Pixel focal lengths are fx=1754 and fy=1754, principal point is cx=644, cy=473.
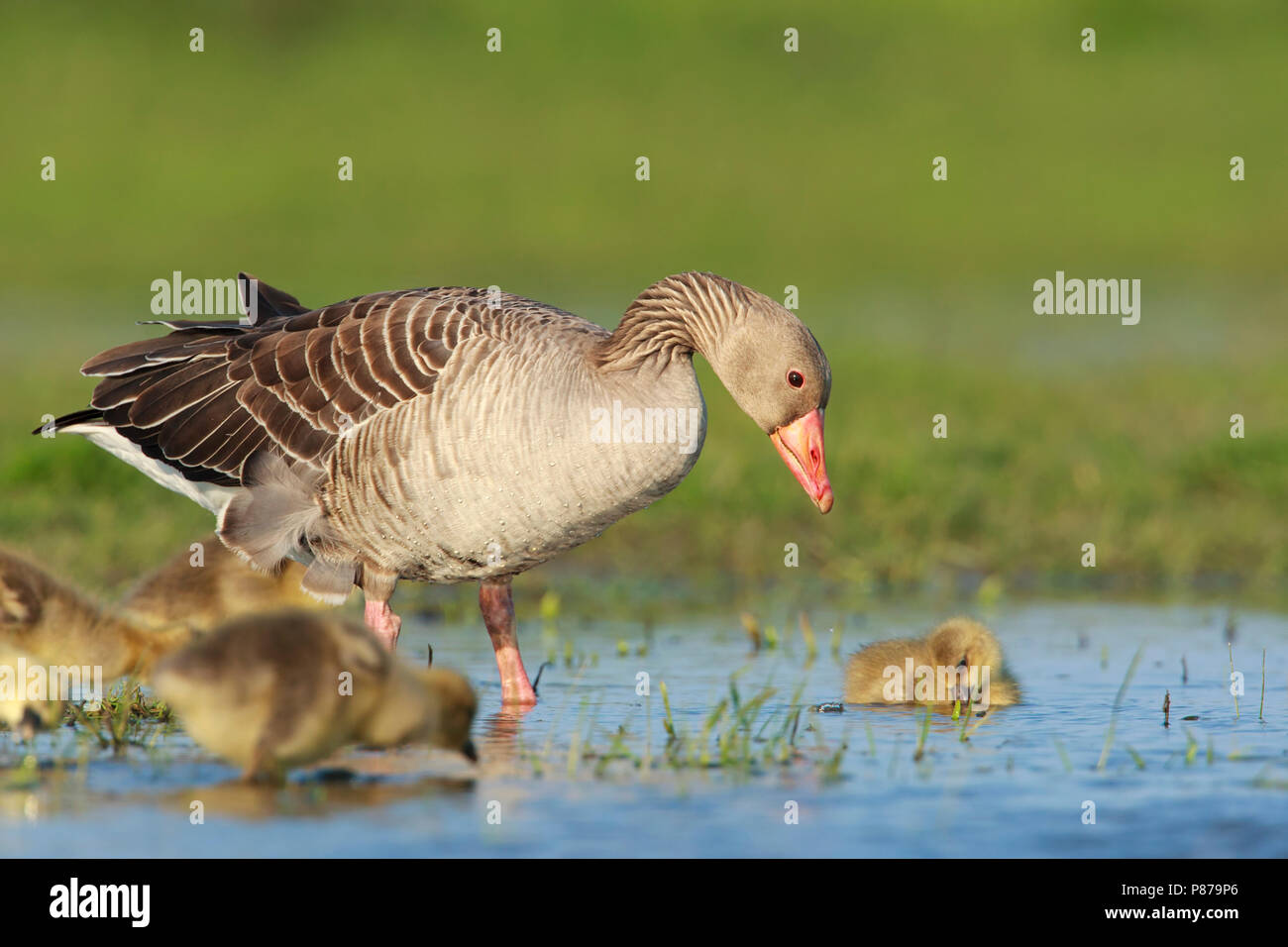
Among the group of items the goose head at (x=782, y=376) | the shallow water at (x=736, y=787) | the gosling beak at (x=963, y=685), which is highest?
the goose head at (x=782, y=376)

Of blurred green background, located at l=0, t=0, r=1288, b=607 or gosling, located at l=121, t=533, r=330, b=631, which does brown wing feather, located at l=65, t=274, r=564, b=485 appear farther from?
blurred green background, located at l=0, t=0, r=1288, b=607

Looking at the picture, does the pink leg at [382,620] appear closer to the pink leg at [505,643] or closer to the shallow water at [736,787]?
the pink leg at [505,643]

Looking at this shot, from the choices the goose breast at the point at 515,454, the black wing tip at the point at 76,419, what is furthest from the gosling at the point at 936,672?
the black wing tip at the point at 76,419

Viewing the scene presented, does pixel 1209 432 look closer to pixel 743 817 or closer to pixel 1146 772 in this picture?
pixel 1146 772

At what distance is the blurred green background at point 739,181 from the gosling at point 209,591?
569 cm

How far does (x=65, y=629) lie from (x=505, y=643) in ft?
6.39

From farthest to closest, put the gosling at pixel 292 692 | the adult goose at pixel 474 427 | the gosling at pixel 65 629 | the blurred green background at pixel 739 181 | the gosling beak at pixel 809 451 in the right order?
1. the blurred green background at pixel 739 181
2. the gosling beak at pixel 809 451
3. the adult goose at pixel 474 427
4. the gosling at pixel 65 629
5. the gosling at pixel 292 692

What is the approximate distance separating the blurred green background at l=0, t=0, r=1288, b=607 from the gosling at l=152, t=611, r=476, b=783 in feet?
24.7

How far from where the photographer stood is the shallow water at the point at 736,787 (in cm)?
557

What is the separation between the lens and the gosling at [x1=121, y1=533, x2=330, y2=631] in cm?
844

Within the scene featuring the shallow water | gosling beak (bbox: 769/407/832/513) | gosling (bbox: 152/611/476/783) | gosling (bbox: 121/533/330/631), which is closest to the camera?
the shallow water

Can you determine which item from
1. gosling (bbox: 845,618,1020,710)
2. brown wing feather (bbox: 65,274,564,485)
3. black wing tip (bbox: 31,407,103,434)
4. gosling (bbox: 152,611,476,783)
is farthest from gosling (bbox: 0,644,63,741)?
gosling (bbox: 845,618,1020,710)

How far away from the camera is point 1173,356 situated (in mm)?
19844

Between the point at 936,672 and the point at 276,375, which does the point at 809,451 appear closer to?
the point at 936,672
